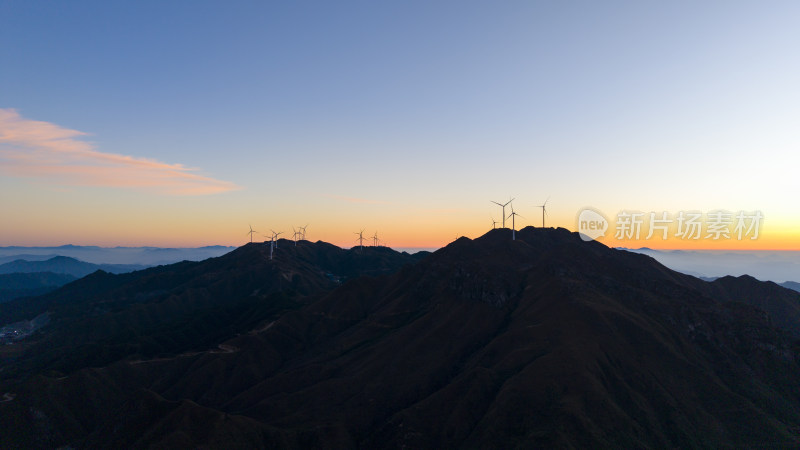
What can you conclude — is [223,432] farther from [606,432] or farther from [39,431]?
[606,432]

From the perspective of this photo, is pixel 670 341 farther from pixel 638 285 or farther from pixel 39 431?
pixel 39 431

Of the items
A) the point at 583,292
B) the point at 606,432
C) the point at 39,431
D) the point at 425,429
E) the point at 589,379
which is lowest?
the point at 39,431

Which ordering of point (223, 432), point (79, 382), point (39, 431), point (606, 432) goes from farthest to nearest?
1. point (79, 382)
2. point (39, 431)
3. point (223, 432)
4. point (606, 432)

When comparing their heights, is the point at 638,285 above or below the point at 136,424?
above

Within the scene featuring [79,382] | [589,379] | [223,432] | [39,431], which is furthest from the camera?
[79,382]

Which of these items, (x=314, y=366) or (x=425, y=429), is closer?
(x=425, y=429)

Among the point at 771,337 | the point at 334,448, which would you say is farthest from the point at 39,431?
the point at 771,337
